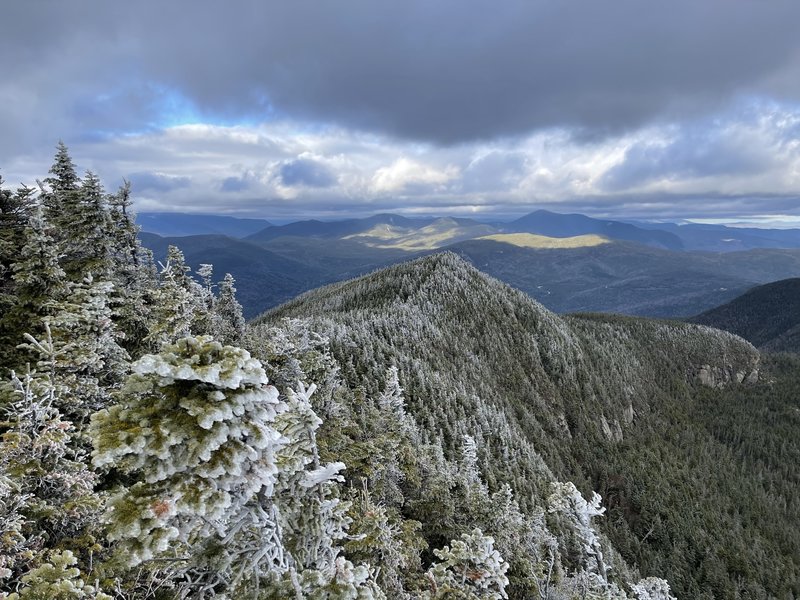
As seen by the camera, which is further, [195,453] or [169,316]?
[169,316]

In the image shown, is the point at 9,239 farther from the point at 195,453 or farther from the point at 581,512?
the point at 581,512

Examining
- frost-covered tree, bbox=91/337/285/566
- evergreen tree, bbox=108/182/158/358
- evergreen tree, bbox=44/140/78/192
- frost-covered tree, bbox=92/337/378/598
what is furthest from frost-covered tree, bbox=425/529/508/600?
evergreen tree, bbox=44/140/78/192

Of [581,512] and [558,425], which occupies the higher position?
[581,512]

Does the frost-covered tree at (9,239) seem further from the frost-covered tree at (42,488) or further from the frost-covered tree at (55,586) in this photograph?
the frost-covered tree at (55,586)

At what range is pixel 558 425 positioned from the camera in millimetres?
147250

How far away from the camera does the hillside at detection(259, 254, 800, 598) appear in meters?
98.2

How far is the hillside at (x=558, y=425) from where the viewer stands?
322 ft

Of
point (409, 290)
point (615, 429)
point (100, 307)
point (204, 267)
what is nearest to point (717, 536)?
point (615, 429)

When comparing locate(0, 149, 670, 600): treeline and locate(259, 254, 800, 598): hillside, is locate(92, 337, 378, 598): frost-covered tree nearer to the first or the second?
locate(0, 149, 670, 600): treeline

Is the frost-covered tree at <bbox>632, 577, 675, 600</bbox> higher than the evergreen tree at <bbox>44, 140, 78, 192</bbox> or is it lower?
lower

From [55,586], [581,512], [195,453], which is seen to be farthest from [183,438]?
[581,512]

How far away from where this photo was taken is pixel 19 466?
14.5 metres

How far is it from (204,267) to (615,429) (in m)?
171

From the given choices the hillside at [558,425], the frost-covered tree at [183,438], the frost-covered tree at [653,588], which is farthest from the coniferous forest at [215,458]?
the hillside at [558,425]
